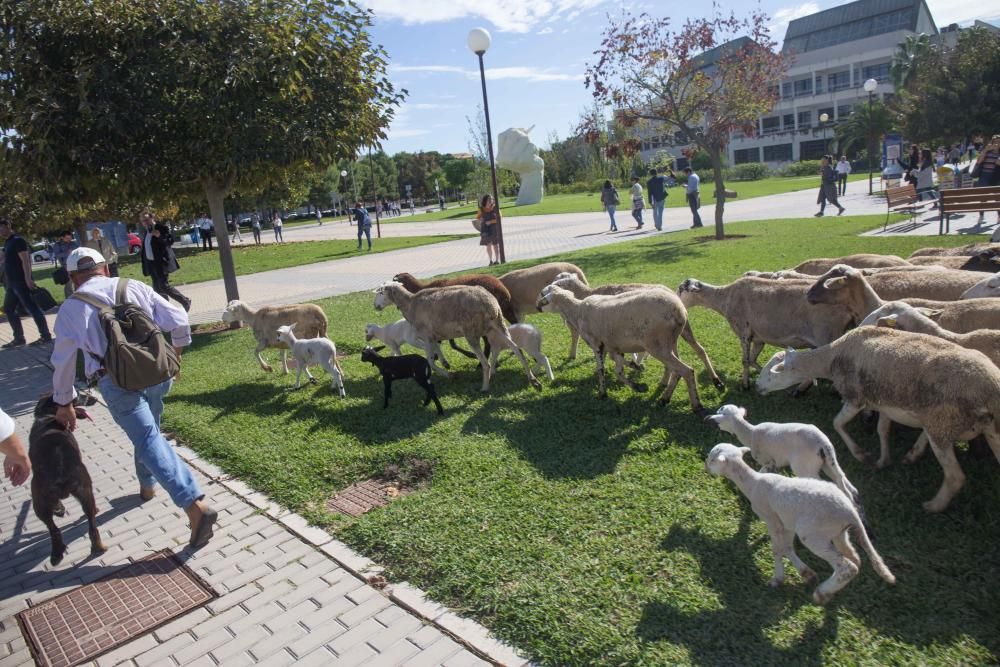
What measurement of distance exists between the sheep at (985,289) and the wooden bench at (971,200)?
9577mm

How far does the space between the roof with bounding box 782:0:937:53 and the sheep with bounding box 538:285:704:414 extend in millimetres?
96864

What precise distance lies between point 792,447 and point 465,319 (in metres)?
4.38

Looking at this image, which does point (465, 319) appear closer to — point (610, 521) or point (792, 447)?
point (610, 521)

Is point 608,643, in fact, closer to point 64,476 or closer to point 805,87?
point 64,476

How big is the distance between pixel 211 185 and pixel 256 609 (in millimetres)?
11674

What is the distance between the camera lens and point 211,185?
1378 cm

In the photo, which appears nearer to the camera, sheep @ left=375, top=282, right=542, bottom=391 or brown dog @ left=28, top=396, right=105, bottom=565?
brown dog @ left=28, top=396, right=105, bottom=565

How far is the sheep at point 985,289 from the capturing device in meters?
5.98

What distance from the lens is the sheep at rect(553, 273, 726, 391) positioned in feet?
22.6

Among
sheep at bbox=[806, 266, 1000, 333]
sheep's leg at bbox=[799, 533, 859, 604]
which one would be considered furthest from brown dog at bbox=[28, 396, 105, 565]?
sheep at bbox=[806, 266, 1000, 333]

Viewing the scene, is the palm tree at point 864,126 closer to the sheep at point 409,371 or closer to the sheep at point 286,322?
the sheep at point 286,322

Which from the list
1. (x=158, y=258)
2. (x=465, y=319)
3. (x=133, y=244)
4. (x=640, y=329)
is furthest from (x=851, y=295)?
(x=133, y=244)

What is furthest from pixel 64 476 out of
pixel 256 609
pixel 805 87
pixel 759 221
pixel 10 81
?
pixel 805 87

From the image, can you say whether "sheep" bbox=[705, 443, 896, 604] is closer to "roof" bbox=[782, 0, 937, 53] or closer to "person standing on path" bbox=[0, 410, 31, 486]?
"person standing on path" bbox=[0, 410, 31, 486]
